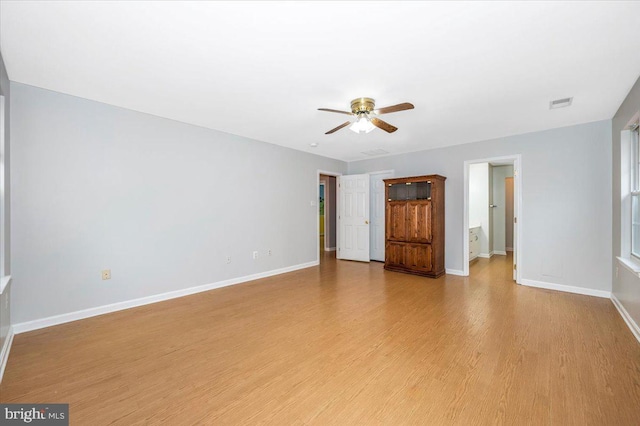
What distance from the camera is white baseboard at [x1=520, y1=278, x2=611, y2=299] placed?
3875 mm

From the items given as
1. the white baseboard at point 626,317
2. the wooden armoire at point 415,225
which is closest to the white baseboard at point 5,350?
the wooden armoire at point 415,225

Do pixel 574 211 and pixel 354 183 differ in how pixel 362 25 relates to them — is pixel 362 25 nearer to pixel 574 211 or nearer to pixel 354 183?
pixel 574 211

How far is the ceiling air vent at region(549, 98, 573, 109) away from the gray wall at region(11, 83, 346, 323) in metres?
4.16

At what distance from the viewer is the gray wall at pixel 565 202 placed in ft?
12.7

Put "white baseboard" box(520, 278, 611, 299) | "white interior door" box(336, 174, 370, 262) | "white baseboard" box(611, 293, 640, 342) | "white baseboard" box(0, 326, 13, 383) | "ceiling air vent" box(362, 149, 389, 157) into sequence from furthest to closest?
"white interior door" box(336, 174, 370, 262) → "ceiling air vent" box(362, 149, 389, 157) → "white baseboard" box(520, 278, 611, 299) → "white baseboard" box(611, 293, 640, 342) → "white baseboard" box(0, 326, 13, 383)

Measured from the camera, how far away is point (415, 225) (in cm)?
529

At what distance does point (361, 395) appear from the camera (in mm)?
1839

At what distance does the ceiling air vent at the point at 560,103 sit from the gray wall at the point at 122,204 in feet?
13.6

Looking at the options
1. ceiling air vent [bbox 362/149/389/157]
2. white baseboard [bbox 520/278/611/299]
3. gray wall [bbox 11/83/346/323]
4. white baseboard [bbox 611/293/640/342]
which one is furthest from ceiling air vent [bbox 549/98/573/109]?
gray wall [bbox 11/83/346/323]

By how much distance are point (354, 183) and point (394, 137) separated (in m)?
2.00

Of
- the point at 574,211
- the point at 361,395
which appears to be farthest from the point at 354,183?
the point at 361,395

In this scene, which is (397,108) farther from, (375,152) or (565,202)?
(565,202)

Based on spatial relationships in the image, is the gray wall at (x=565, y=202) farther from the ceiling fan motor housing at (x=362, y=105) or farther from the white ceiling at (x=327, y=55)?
the ceiling fan motor housing at (x=362, y=105)

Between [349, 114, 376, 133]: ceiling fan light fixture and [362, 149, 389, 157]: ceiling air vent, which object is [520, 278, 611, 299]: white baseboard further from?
[349, 114, 376, 133]: ceiling fan light fixture
